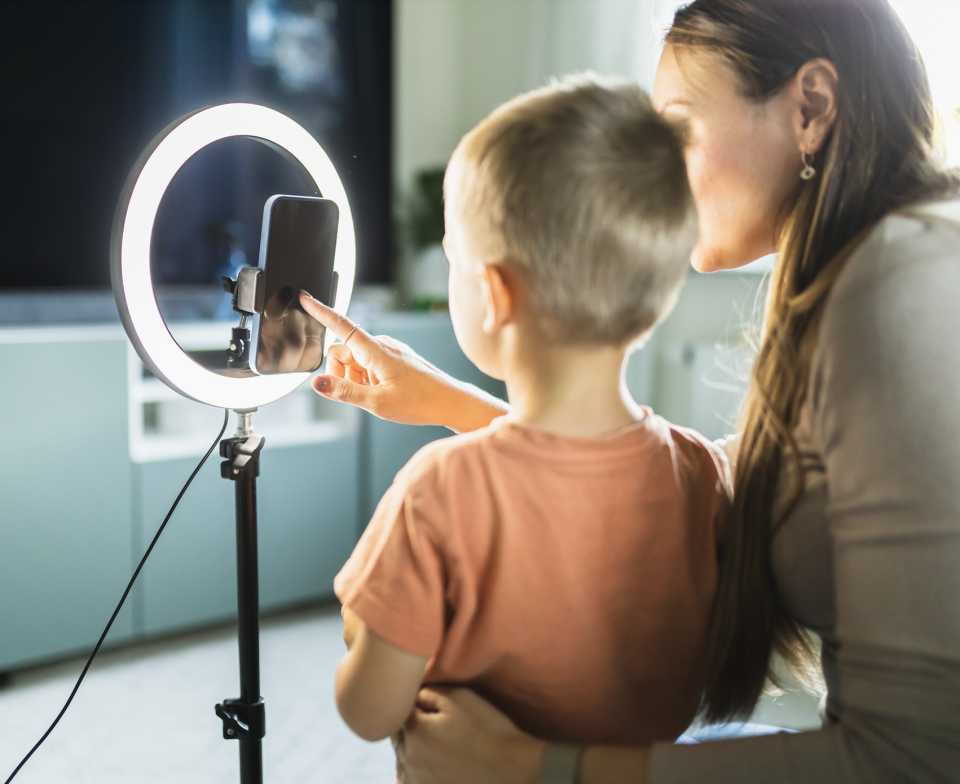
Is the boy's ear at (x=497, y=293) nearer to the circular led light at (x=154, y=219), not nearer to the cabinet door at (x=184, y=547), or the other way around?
the circular led light at (x=154, y=219)

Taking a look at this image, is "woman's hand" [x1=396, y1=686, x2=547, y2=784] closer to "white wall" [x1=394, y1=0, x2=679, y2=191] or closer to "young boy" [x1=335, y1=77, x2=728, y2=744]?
"young boy" [x1=335, y1=77, x2=728, y2=744]

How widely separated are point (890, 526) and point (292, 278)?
547 millimetres

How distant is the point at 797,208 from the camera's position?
2.24 feet

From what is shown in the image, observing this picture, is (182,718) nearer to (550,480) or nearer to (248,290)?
(248,290)

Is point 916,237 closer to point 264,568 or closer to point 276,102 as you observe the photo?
point 264,568

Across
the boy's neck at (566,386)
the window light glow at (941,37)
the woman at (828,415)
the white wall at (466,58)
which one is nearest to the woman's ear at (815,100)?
the woman at (828,415)

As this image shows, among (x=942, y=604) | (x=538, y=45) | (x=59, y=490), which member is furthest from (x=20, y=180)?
(x=942, y=604)

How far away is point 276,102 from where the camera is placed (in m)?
2.63

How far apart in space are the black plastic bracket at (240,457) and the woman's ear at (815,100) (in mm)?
580

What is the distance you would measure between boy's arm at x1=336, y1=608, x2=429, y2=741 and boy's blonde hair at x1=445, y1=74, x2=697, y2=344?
25 centimetres

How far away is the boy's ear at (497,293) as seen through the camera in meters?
0.55

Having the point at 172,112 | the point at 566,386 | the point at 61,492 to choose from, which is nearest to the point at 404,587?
the point at 566,386

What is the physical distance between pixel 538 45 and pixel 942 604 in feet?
8.63

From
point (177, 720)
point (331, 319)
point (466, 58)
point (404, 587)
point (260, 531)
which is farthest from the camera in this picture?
point (466, 58)
